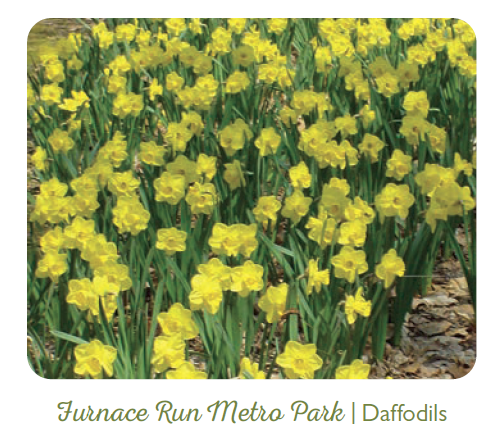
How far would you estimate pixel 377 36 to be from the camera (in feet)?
11.2

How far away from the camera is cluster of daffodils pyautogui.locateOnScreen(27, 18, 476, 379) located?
2.00m

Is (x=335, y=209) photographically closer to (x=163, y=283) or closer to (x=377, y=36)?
(x=163, y=283)

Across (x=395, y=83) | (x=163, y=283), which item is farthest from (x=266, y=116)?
(x=163, y=283)

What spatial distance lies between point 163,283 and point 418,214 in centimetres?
84

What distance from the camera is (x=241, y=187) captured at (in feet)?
8.13

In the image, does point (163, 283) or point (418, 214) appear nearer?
point (163, 283)

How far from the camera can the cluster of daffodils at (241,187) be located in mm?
1997

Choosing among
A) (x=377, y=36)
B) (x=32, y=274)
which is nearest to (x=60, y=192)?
(x=32, y=274)

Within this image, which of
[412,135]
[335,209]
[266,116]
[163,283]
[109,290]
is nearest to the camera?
[109,290]

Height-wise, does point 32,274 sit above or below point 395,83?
below

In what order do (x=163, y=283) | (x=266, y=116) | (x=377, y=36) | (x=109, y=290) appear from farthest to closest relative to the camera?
(x=377, y=36)
(x=266, y=116)
(x=163, y=283)
(x=109, y=290)

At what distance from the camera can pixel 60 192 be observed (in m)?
2.43

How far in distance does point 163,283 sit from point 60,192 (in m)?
0.54
